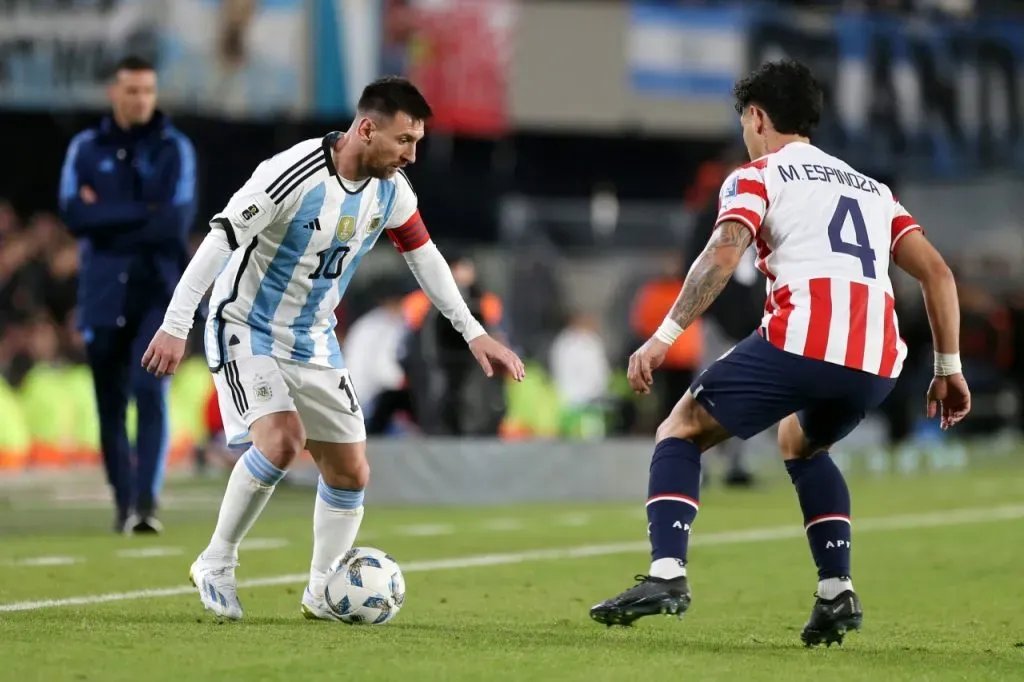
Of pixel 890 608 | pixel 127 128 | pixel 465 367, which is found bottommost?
pixel 890 608

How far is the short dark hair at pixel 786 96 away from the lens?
21.6ft

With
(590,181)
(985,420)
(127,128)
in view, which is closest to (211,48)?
(590,181)

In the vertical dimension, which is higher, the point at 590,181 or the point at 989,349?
the point at 590,181

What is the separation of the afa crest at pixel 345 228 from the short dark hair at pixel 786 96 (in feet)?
4.96

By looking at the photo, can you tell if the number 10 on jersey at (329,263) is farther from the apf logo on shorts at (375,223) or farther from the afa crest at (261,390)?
the afa crest at (261,390)

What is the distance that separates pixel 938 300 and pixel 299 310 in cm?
234

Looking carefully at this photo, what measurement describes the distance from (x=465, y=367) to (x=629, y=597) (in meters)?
10.9

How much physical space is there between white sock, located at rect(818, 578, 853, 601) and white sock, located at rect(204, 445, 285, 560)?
2.02m

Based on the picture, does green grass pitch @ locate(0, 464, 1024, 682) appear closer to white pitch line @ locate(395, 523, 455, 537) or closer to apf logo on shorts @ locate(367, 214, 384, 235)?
white pitch line @ locate(395, 523, 455, 537)

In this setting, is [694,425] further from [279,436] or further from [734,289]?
[734,289]

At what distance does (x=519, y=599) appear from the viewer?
317 inches

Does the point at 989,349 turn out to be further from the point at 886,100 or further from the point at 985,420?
the point at 886,100

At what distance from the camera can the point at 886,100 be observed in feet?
93.1

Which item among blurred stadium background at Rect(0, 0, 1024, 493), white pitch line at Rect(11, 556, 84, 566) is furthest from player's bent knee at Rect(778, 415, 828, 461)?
blurred stadium background at Rect(0, 0, 1024, 493)
